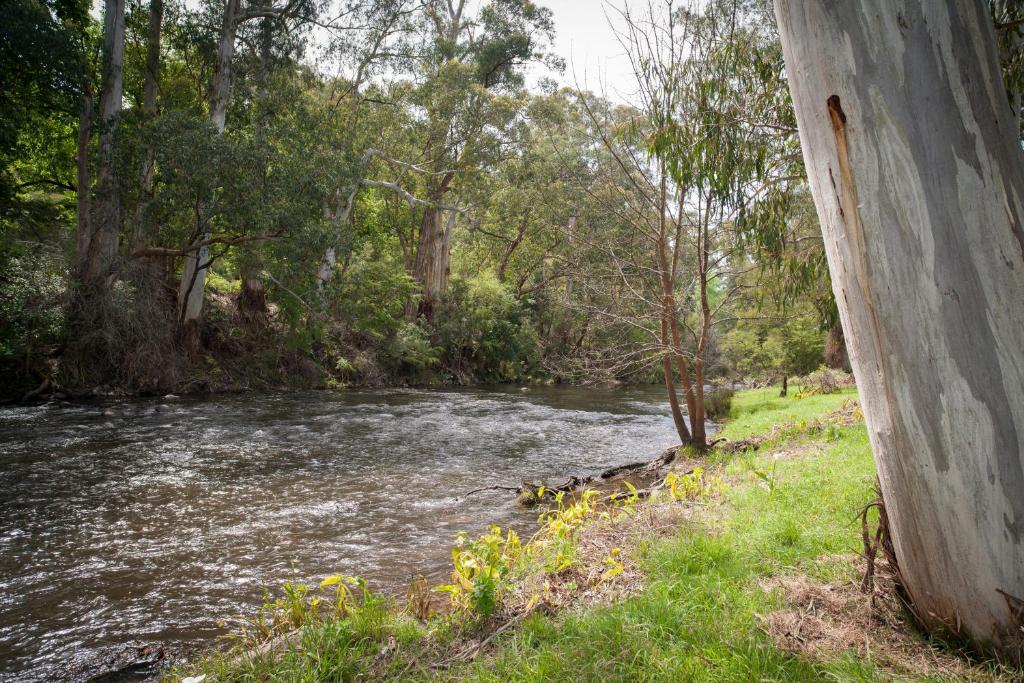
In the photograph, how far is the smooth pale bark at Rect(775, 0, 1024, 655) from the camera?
5.83 ft

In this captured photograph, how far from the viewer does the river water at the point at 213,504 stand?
11.3 ft

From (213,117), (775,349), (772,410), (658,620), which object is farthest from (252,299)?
(658,620)

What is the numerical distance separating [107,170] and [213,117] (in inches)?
157

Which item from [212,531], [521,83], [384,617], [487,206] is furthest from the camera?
[521,83]

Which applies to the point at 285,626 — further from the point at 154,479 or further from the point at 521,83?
the point at 521,83

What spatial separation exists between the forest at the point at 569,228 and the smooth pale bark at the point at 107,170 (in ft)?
0.26

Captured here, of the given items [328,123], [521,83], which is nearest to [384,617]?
[328,123]

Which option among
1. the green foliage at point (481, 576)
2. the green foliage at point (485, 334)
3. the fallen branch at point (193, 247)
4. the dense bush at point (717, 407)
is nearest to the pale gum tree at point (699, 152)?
the green foliage at point (481, 576)

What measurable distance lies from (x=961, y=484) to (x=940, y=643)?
1.98ft

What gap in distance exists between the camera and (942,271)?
1797 mm

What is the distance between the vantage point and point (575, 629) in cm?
249

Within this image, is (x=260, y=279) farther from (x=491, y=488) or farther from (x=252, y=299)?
(x=491, y=488)

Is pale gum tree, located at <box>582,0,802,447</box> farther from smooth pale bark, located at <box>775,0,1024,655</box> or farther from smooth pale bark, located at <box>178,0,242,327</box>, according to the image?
smooth pale bark, located at <box>178,0,242,327</box>

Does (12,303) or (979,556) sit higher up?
(12,303)
